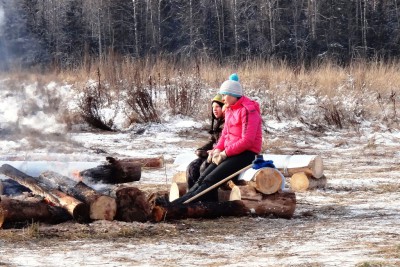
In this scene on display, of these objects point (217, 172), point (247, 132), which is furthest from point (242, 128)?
point (217, 172)

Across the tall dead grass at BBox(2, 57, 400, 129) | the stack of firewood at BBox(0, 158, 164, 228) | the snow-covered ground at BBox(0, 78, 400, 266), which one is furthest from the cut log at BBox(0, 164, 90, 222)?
the tall dead grass at BBox(2, 57, 400, 129)

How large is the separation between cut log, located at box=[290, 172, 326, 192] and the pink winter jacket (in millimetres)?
1710

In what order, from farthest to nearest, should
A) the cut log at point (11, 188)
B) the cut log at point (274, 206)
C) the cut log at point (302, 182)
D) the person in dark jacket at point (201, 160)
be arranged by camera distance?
1. the cut log at point (302, 182)
2. the person in dark jacket at point (201, 160)
3. the cut log at point (11, 188)
4. the cut log at point (274, 206)

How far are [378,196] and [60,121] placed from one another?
27.8ft

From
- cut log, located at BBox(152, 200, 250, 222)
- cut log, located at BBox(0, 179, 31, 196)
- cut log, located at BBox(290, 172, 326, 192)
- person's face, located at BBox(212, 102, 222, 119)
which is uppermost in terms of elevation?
person's face, located at BBox(212, 102, 222, 119)

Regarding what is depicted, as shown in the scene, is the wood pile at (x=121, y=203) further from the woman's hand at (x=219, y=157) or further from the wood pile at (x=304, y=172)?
the wood pile at (x=304, y=172)

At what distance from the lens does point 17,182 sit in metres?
8.08

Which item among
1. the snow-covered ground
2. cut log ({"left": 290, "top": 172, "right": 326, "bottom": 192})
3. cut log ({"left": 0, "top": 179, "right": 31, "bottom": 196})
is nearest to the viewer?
the snow-covered ground

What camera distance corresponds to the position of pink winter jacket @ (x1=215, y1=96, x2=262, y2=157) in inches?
300

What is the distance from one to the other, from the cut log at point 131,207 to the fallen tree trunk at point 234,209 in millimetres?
91

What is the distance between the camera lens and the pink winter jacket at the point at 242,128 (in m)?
7.62

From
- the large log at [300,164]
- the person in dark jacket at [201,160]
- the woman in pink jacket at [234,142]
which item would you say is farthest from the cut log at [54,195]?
the large log at [300,164]

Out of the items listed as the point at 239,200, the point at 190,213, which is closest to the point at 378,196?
the point at 239,200

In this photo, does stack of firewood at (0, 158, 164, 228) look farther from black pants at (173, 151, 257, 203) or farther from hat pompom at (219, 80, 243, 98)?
hat pompom at (219, 80, 243, 98)
